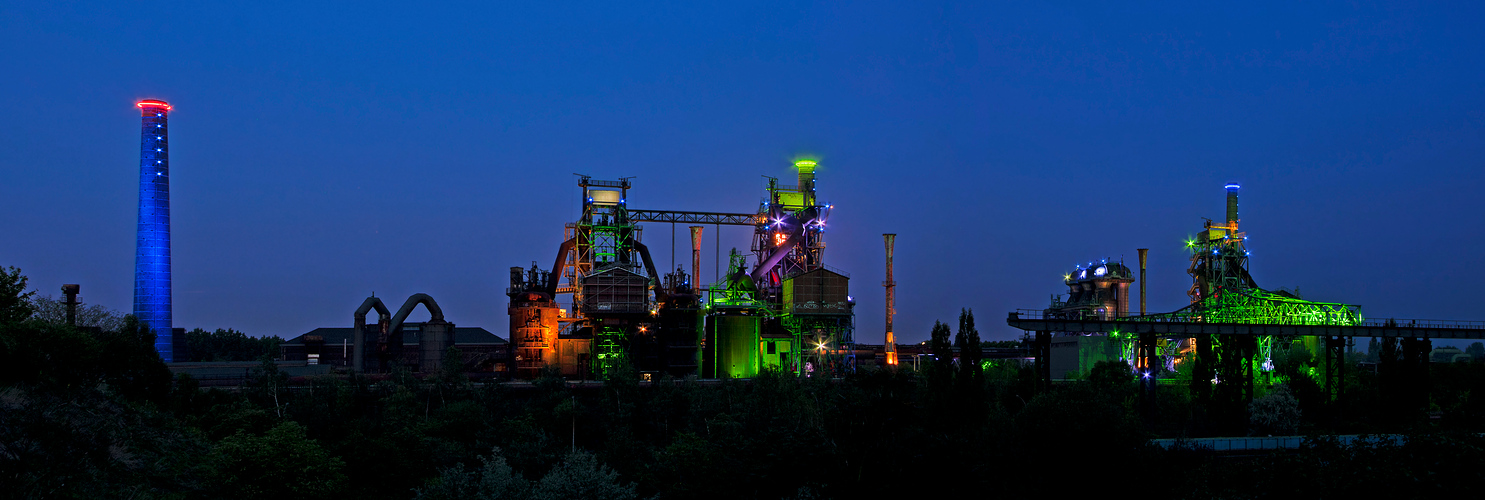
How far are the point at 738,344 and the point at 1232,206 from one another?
55.9 meters

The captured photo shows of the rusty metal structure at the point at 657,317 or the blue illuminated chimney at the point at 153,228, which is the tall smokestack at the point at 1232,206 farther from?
the blue illuminated chimney at the point at 153,228

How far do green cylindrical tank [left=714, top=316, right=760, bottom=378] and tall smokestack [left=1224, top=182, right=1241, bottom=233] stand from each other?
5267 centimetres

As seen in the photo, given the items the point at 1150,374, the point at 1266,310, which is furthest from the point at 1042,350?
the point at 1266,310

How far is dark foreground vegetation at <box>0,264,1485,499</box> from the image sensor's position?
117 ft

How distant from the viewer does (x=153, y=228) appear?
331 feet

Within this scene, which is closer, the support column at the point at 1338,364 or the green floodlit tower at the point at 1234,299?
the support column at the point at 1338,364

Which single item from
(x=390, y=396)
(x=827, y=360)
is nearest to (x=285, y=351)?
(x=390, y=396)

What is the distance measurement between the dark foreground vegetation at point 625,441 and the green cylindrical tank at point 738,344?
743 inches

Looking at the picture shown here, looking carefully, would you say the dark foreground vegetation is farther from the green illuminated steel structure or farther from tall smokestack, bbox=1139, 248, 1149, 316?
tall smokestack, bbox=1139, 248, 1149, 316

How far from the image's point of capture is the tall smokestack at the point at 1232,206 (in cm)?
11100

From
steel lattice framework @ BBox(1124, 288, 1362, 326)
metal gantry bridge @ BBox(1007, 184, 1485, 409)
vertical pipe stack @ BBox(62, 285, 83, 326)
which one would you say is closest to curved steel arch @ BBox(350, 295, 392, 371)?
vertical pipe stack @ BBox(62, 285, 83, 326)

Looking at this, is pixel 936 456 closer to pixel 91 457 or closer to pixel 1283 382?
pixel 91 457

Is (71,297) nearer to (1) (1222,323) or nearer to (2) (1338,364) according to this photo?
(1) (1222,323)

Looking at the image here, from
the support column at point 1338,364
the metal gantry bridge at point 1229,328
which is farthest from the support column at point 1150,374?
the support column at point 1338,364
